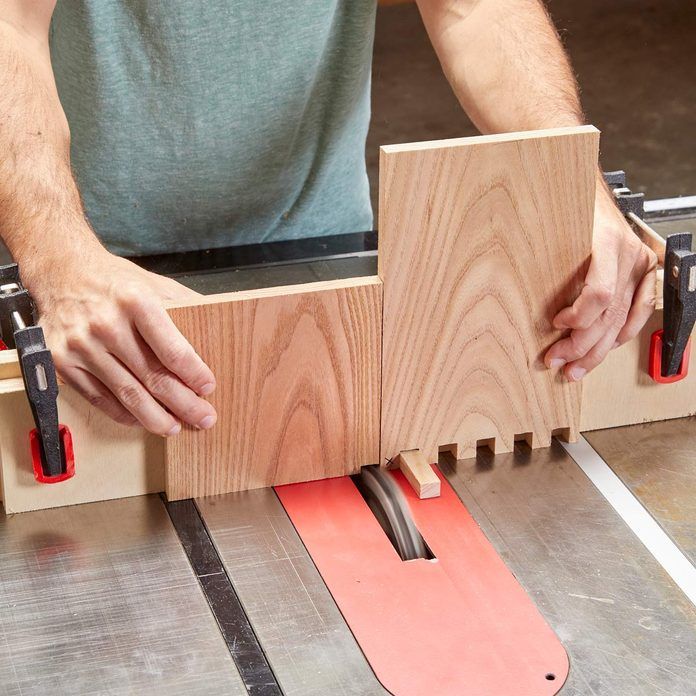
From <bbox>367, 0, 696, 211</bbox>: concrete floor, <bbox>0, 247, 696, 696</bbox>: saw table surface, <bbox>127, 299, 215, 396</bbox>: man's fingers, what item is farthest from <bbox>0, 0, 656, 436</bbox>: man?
<bbox>367, 0, 696, 211</bbox>: concrete floor

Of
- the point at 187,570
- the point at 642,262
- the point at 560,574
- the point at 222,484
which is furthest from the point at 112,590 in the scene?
the point at 642,262

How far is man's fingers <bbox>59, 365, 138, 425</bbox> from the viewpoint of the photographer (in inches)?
49.0

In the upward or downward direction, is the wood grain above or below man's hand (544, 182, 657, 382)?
below

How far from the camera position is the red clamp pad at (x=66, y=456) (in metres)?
1.26

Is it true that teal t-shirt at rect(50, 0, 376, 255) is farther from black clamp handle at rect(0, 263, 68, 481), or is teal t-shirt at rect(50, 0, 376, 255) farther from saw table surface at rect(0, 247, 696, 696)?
saw table surface at rect(0, 247, 696, 696)

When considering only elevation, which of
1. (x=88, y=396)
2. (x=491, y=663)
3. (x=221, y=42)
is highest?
(x=221, y=42)

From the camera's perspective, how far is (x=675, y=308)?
1.39 m

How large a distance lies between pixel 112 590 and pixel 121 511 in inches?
5.1

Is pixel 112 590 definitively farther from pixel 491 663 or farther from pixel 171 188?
pixel 171 188

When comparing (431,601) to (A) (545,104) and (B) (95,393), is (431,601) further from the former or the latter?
(A) (545,104)

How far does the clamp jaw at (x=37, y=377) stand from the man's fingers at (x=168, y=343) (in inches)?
3.9

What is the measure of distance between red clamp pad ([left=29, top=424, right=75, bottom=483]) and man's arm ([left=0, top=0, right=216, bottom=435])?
47mm

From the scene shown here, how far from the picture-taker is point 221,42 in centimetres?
175

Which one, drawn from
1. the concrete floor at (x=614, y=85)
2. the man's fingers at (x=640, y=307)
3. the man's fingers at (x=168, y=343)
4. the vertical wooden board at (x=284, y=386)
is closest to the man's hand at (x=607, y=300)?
the man's fingers at (x=640, y=307)
